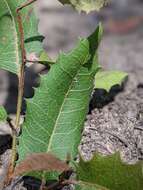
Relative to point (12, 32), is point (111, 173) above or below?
below

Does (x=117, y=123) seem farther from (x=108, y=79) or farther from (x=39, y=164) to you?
(x=39, y=164)

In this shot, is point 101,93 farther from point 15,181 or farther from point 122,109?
point 15,181

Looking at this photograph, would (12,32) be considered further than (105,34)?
No

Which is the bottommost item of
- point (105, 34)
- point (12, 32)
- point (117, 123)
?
point (105, 34)

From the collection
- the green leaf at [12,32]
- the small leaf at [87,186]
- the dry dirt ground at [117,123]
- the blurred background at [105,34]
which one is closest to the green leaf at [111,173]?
the small leaf at [87,186]

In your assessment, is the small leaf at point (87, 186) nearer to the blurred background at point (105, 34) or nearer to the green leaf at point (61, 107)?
the green leaf at point (61, 107)

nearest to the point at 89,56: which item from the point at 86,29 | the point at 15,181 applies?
the point at 15,181

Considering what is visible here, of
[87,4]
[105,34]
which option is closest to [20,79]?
[87,4]
